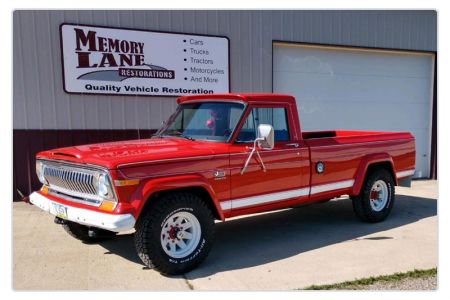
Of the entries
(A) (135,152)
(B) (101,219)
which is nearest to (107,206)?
(B) (101,219)

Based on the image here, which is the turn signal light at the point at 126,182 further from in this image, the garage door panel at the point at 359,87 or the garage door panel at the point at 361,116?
the garage door panel at the point at 361,116

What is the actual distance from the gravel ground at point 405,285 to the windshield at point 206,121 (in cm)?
218

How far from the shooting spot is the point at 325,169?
18.5ft

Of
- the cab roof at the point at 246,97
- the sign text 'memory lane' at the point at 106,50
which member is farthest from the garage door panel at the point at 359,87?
the cab roof at the point at 246,97

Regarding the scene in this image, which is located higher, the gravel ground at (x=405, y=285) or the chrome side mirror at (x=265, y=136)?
the chrome side mirror at (x=265, y=136)

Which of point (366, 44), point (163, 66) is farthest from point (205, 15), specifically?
point (366, 44)

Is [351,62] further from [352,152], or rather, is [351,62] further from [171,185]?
[171,185]

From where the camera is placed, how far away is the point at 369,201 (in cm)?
630

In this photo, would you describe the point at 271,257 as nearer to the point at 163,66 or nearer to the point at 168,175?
the point at 168,175

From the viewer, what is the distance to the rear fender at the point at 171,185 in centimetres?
402

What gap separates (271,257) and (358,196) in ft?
6.88

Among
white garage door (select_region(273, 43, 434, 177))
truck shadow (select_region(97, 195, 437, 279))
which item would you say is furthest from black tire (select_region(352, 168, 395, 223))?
white garage door (select_region(273, 43, 434, 177))

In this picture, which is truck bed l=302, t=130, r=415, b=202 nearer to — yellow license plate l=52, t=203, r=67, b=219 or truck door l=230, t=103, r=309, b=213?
truck door l=230, t=103, r=309, b=213

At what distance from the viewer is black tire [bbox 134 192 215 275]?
163 inches
